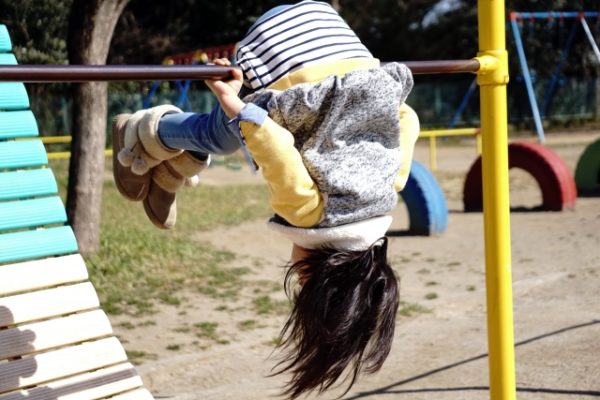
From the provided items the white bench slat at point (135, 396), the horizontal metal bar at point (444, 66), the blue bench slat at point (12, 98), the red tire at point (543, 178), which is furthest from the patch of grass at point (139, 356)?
the red tire at point (543, 178)

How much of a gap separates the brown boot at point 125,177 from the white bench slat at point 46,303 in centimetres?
52

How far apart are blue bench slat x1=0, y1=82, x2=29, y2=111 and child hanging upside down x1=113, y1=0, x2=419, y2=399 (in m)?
1.52

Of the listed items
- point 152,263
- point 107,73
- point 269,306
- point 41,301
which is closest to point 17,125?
point 41,301

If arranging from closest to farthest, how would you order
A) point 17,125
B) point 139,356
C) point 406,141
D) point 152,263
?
point 406,141 < point 17,125 < point 139,356 < point 152,263

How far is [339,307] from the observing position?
96.8 inches

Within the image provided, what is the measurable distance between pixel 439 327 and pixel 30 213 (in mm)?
2556

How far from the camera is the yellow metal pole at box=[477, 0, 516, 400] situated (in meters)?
2.81

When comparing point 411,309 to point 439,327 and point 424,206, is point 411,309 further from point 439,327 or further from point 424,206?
point 424,206

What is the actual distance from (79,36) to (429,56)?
22.6 meters

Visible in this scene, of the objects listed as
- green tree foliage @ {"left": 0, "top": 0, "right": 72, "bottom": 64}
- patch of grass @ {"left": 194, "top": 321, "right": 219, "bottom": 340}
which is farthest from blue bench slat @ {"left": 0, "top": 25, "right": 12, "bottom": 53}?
green tree foliage @ {"left": 0, "top": 0, "right": 72, "bottom": 64}

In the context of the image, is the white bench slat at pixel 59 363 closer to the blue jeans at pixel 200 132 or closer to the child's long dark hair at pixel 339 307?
the blue jeans at pixel 200 132

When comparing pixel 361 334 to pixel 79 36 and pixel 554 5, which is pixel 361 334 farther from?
pixel 554 5

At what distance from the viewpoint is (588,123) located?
2411 cm

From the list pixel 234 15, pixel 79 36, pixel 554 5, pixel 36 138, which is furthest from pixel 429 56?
pixel 36 138
